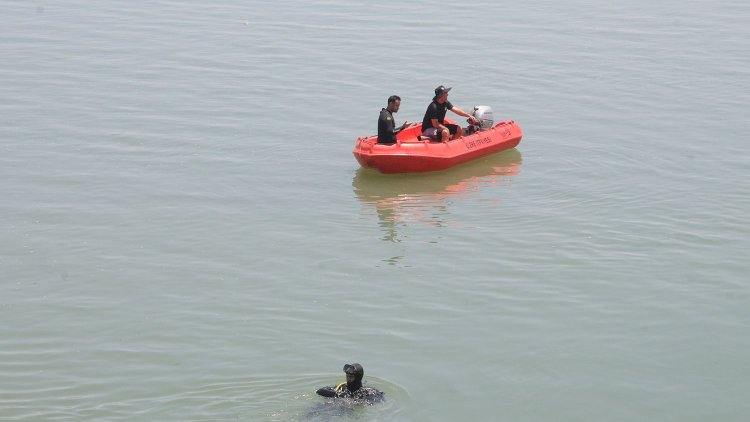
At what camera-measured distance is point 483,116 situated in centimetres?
1983

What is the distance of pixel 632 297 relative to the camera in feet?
44.7

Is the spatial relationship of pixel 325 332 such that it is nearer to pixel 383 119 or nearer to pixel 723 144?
pixel 383 119

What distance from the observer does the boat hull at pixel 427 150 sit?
18219 millimetres

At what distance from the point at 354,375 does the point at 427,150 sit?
335 inches

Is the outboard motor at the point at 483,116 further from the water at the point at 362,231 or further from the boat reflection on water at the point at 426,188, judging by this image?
the water at the point at 362,231

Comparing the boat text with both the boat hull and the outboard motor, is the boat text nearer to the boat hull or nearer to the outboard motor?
the boat hull

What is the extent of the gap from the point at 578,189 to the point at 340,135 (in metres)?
4.82

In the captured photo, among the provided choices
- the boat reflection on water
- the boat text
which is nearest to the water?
the boat reflection on water

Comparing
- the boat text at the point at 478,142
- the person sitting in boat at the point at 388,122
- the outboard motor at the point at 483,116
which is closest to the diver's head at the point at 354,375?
the person sitting in boat at the point at 388,122

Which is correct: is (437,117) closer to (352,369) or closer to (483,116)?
(483,116)

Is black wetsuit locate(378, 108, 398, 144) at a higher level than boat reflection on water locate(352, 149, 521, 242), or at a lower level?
higher

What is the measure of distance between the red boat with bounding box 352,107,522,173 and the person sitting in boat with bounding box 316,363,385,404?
771cm

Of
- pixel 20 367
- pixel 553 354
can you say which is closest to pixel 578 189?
pixel 553 354

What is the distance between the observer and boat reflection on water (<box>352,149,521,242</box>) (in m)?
16.8
